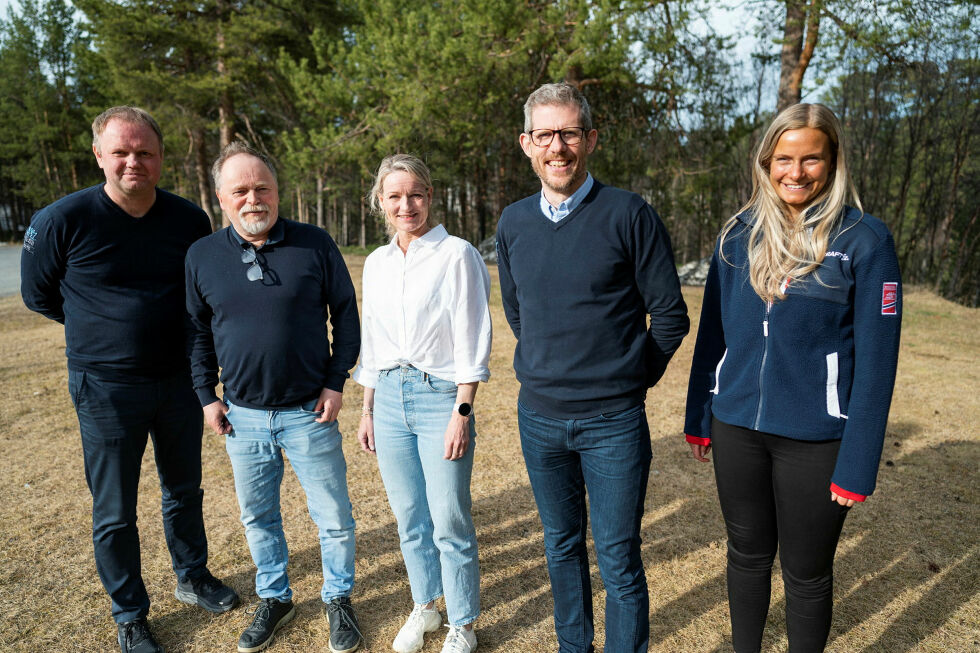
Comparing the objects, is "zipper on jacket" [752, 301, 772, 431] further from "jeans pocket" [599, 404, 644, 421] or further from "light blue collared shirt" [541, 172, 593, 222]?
"light blue collared shirt" [541, 172, 593, 222]

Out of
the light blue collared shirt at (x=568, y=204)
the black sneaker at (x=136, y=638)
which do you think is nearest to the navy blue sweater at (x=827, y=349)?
the light blue collared shirt at (x=568, y=204)

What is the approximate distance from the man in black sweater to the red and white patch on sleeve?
2.55 metres

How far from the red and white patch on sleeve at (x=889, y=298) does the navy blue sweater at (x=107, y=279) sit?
256 centimetres

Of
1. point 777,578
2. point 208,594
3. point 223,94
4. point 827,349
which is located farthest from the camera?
point 223,94

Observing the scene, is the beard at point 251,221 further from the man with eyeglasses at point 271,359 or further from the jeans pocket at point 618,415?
the jeans pocket at point 618,415

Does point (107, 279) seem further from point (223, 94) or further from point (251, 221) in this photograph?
point (223, 94)

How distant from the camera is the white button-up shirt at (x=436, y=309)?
2188mm

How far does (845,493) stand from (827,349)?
16.4 inches

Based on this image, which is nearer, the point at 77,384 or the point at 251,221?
the point at 251,221

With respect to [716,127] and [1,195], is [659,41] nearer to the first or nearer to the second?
[716,127]

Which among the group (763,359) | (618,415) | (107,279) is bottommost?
(618,415)

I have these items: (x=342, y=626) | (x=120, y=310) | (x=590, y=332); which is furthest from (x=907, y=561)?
(x=120, y=310)

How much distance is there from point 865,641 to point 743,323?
171 cm

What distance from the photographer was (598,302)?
73.8 inches
